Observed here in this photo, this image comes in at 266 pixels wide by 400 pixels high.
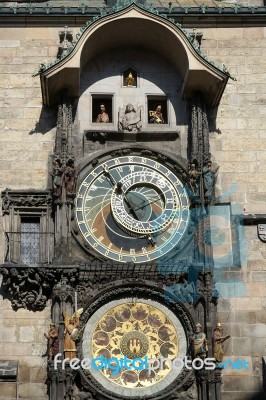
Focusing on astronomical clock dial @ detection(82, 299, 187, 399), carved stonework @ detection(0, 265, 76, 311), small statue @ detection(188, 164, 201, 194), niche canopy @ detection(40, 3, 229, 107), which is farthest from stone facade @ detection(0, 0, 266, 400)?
astronomical clock dial @ detection(82, 299, 187, 399)

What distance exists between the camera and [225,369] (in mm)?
12477

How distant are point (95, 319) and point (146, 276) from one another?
884 mm

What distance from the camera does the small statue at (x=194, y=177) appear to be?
13297 millimetres

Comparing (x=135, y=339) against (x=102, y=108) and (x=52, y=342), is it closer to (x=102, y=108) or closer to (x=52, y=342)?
(x=52, y=342)

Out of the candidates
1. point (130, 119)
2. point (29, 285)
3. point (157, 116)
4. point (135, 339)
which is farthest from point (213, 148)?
point (29, 285)

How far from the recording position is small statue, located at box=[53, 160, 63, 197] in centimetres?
1309

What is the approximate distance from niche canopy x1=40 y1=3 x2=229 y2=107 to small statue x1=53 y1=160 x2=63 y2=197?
3.67 ft

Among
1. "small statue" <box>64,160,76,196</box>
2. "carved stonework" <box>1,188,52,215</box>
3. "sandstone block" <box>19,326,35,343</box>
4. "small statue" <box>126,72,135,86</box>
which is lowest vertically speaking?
"sandstone block" <box>19,326,35,343</box>

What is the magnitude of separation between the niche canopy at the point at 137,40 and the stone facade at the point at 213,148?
254mm

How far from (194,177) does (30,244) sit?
242cm

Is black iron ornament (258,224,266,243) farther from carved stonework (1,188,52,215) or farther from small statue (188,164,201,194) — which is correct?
carved stonework (1,188,52,215)

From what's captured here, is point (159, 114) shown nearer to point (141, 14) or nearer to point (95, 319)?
point (141, 14)

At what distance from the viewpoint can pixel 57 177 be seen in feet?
43.1

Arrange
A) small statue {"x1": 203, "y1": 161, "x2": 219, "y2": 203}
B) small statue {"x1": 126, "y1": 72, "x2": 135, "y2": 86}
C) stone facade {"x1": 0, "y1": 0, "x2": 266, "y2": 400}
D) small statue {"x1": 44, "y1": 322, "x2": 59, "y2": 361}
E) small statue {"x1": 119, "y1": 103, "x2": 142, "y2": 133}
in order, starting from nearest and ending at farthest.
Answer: small statue {"x1": 44, "y1": 322, "x2": 59, "y2": 361}, stone facade {"x1": 0, "y1": 0, "x2": 266, "y2": 400}, small statue {"x1": 203, "y1": 161, "x2": 219, "y2": 203}, small statue {"x1": 119, "y1": 103, "x2": 142, "y2": 133}, small statue {"x1": 126, "y1": 72, "x2": 135, "y2": 86}
